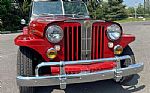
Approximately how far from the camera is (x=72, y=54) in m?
5.14

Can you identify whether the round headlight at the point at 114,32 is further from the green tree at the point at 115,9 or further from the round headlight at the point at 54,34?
the green tree at the point at 115,9

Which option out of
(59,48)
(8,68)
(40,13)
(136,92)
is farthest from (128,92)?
(8,68)

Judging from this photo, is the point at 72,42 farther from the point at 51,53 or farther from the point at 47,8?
the point at 47,8

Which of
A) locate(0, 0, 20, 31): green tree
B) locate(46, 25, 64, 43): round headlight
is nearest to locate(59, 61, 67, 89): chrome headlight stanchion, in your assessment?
locate(46, 25, 64, 43): round headlight

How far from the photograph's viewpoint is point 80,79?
15.4 feet

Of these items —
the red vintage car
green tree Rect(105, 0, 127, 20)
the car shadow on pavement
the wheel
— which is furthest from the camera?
green tree Rect(105, 0, 127, 20)

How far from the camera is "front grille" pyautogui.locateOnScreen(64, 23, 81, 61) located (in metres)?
5.02

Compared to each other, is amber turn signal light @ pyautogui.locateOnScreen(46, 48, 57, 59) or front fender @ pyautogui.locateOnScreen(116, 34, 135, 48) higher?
front fender @ pyautogui.locateOnScreen(116, 34, 135, 48)

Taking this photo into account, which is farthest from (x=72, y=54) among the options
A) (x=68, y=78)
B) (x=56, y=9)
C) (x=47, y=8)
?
(x=47, y=8)

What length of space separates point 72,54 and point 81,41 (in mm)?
293

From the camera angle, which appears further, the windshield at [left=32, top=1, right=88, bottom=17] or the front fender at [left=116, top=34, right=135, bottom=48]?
the windshield at [left=32, top=1, right=88, bottom=17]

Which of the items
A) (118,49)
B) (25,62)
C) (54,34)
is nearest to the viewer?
(54,34)

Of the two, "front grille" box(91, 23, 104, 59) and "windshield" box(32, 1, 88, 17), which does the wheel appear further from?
"windshield" box(32, 1, 88, 17)

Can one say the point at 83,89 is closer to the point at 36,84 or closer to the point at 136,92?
the point at 136,92
